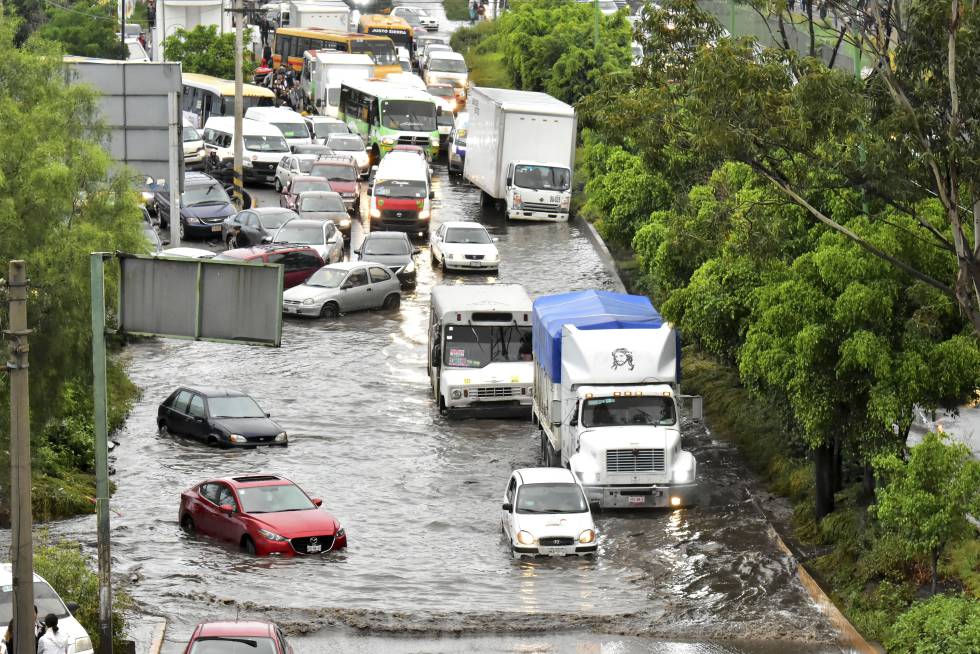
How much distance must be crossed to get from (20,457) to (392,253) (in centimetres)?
3194

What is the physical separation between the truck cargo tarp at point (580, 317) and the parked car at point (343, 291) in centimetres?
1197

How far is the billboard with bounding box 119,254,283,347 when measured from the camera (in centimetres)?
2088

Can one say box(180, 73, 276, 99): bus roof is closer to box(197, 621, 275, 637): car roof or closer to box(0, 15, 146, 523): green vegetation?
box(0, 15, 146, 523): green vegetation

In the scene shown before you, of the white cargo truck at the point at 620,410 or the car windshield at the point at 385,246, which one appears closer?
the white cargo truck at the point at 620,410

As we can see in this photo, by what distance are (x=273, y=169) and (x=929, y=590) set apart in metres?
43.8

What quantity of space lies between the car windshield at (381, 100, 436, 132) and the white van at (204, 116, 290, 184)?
4.96 metres

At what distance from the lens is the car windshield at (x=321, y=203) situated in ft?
176

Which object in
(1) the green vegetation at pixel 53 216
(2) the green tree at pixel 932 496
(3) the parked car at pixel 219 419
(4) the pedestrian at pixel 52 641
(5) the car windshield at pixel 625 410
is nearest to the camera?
(4) the pedestrian at pixel 52 641

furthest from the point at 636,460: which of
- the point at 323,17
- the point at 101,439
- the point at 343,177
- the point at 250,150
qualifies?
the point at 323,17

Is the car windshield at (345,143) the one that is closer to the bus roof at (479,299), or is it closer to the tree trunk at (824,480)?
the bus roof at (479,299)

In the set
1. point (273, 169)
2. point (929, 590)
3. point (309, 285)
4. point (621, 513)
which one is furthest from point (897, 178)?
point (273, 169)

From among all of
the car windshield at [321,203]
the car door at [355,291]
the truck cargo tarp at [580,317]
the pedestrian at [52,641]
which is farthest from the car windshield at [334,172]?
the pedestrian at [52,641]

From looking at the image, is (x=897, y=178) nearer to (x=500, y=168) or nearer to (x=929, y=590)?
(x=929, y=590)

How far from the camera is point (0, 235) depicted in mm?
25438
